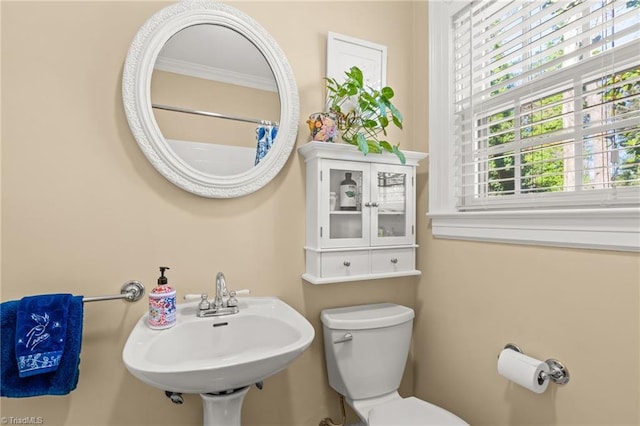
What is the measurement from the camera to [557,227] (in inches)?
40.2

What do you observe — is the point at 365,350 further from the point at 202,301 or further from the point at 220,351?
the point at 202,301

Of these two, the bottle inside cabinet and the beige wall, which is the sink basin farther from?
the bottle inside cabinet

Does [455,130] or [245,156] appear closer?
[245,156]

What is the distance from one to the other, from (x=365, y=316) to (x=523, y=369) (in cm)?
59

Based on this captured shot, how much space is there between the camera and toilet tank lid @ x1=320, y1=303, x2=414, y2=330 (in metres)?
1.30

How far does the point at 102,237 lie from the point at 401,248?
121 centimetres

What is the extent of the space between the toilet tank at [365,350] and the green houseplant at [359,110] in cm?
71

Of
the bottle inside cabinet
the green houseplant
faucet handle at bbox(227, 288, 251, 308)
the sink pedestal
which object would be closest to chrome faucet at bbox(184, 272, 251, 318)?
faucet handle at bbox(227, 288, 251, 308)

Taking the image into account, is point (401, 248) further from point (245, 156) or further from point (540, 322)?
point (245, 156)

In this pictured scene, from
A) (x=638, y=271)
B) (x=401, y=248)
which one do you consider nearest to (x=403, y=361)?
(x=401, y=248)

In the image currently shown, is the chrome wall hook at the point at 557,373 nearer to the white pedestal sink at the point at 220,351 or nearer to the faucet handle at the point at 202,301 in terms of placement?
the white pedestal sink at the point at 220,351

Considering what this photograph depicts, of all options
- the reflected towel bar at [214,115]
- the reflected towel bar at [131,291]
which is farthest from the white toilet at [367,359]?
the reflected towel bar at [214,115]

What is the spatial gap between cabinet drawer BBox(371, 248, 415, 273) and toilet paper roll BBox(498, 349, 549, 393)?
0.52 meters

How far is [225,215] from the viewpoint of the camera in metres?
1.26
